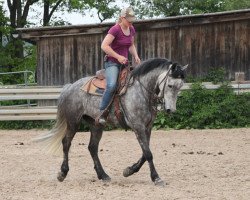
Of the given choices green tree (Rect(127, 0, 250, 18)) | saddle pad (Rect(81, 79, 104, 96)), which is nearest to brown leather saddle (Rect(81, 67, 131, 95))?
saddle pad (Rect(81, 79, 104, 96))

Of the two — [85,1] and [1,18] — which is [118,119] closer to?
[1,18]

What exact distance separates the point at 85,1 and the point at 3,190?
3195 centimetres

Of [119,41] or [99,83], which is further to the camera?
[99,83]

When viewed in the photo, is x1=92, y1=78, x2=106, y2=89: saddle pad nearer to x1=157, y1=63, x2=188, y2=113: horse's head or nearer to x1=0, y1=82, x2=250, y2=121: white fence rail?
x1=157, y1=63, x2=188, y2=113: horse's head

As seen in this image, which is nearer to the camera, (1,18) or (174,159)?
(174,159)

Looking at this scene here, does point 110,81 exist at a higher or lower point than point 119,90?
higher

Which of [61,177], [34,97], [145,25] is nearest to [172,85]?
[61,177]

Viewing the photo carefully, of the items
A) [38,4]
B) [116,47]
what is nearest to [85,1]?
[38,4]

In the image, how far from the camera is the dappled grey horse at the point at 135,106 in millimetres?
9477

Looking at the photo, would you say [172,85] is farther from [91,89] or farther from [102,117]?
[91,89]

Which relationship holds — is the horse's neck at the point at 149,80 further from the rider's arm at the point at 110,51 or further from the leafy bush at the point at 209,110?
the leafy bush at the point at 209,110

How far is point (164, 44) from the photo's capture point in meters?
21.3

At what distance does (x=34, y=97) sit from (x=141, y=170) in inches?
383

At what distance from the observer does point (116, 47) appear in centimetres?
1013
